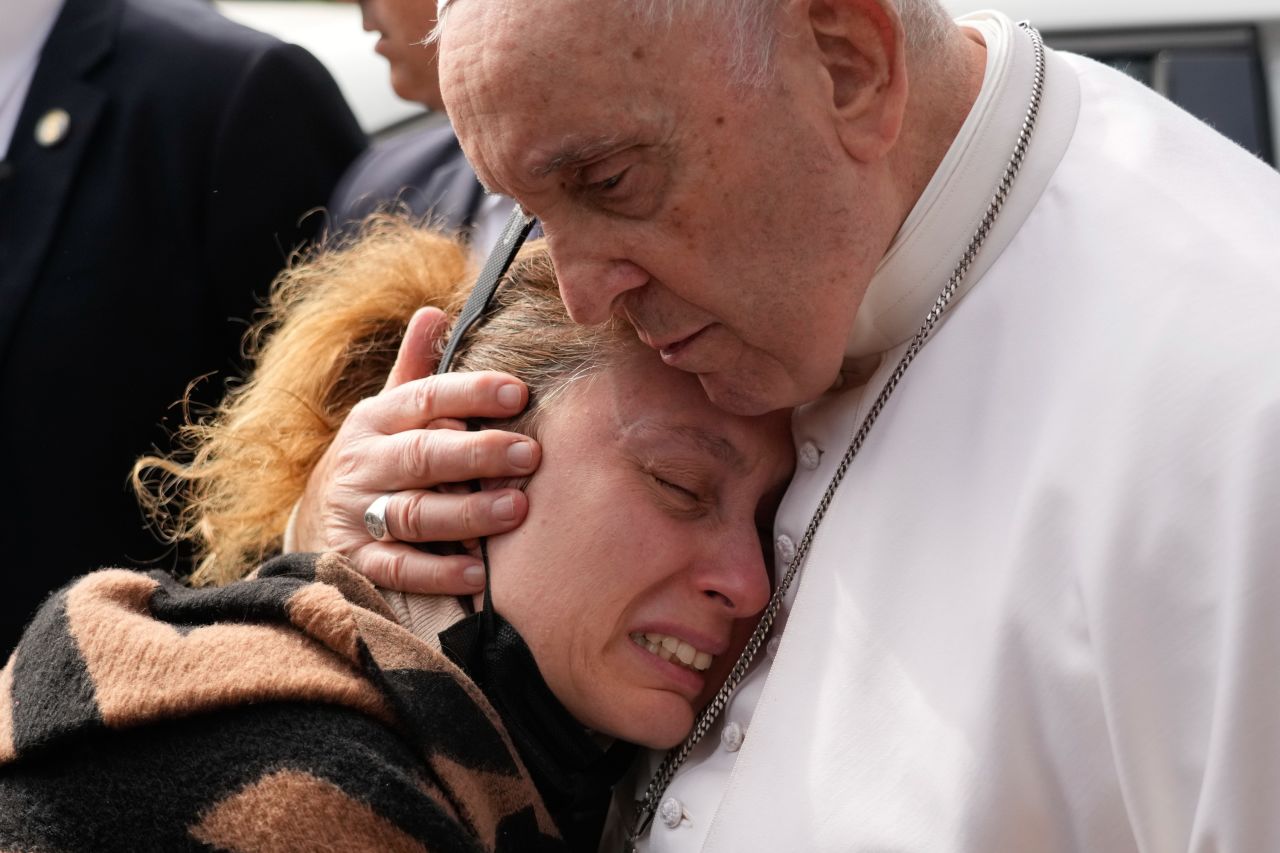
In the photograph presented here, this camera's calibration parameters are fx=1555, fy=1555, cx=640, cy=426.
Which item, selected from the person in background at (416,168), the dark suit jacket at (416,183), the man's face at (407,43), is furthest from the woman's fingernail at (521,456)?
the man's face at (407,43)

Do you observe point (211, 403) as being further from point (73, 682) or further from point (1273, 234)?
point (1273, 234)

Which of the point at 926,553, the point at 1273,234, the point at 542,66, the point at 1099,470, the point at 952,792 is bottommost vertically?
the point at 952,792

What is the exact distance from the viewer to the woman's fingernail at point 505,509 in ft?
7.39

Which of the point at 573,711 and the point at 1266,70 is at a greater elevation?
the point at 1266,70

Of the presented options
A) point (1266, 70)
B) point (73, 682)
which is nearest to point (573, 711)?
point (73, 682)

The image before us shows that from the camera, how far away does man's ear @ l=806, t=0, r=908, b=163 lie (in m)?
1.86

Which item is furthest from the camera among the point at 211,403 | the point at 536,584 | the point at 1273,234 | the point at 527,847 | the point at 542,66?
the point at 211,403

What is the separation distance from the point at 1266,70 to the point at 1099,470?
5.68 ft

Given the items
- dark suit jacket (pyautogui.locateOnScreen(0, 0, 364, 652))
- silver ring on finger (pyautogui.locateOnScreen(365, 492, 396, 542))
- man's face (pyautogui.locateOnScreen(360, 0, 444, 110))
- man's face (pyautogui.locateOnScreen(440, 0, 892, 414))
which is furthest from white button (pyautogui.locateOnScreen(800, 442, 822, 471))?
dark suit jacket (pyautogui.locateOnScreen(0, 0, 364, 652))

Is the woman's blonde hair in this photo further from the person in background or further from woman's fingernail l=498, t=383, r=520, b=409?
the person in background

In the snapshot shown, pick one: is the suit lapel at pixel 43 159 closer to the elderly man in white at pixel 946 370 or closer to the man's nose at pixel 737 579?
the elderly man in white at pixel 946 370

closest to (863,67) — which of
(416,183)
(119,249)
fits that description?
(416,183)

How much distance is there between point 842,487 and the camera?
2172 mm

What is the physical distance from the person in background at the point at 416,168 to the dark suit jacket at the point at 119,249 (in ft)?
0.59
